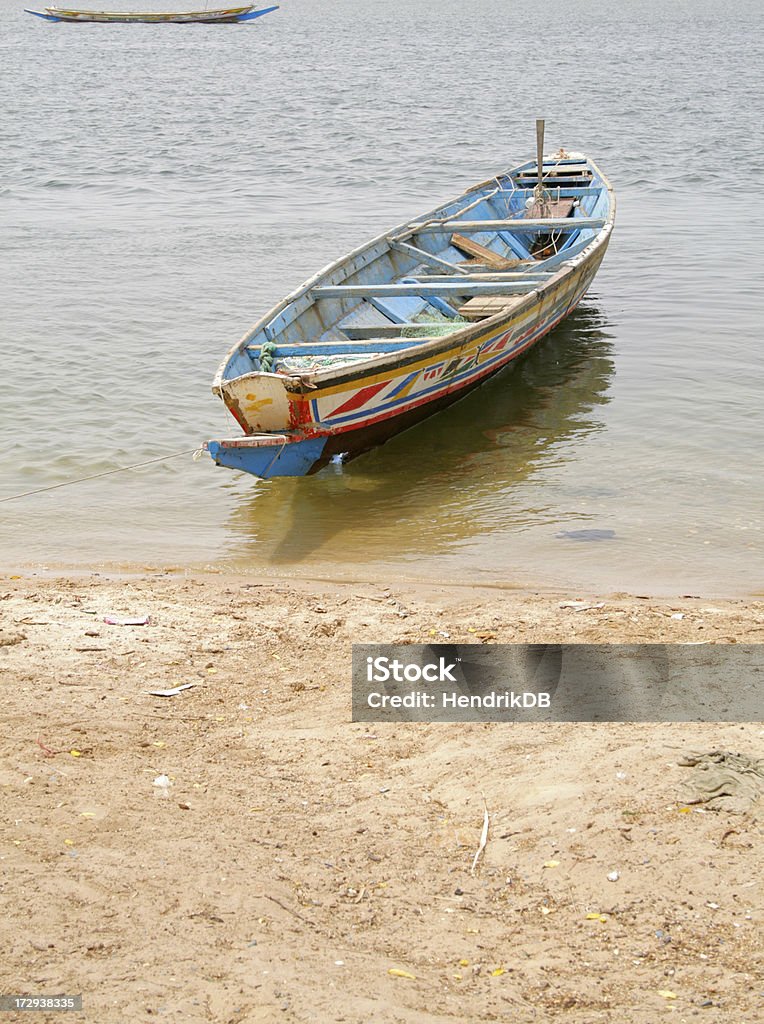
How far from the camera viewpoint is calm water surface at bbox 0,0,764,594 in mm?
8422

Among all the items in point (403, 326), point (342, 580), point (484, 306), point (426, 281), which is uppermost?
point (426, 281)

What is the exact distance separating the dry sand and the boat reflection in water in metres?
2.32

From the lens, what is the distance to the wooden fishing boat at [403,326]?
27.6 feet

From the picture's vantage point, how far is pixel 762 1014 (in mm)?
3283

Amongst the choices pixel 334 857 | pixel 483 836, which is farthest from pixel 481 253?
pixel 334 857

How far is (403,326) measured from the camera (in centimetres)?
1060

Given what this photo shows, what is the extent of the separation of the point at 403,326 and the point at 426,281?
1751mm

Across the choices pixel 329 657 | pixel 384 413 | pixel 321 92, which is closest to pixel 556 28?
pixel 321 92

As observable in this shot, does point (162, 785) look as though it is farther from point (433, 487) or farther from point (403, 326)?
point (403, 326)

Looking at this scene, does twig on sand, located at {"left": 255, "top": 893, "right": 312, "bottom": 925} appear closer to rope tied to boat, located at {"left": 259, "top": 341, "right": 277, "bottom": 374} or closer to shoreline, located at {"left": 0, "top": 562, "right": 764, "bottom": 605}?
shoreline, located at {"left": 0, "top": 562, "right": 764, "bottom": 605}

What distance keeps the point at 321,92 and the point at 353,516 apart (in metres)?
30.8

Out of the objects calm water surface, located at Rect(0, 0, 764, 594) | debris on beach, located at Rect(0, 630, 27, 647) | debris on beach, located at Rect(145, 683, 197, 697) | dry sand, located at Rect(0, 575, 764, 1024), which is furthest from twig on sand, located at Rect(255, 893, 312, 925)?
calm water surface, located at Rect(0, 0, 764, 594)

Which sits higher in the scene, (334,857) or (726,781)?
(726,781)

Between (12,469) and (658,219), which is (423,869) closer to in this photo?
(12,469)
